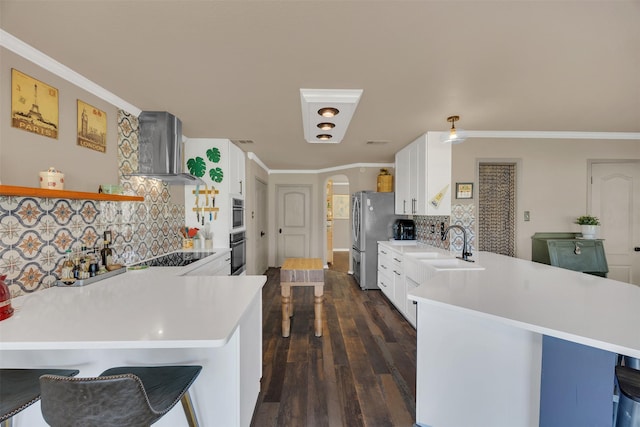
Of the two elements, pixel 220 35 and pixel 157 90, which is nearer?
pixel 220 35

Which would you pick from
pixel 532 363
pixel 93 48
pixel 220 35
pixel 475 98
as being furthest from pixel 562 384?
pixel 93 48

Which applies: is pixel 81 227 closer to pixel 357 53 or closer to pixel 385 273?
pixel 357 53

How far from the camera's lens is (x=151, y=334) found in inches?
40.9

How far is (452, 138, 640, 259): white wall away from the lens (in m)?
3.28

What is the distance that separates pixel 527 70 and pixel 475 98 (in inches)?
18.2

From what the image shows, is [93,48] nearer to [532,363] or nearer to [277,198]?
[532,363]

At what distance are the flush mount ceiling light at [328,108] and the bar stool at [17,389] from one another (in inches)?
86.8

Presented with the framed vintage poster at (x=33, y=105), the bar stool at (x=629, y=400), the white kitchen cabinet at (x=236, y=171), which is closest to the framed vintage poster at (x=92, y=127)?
the framed vintage poster at (x=33, y=105)

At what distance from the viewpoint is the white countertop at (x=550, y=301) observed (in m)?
1.04

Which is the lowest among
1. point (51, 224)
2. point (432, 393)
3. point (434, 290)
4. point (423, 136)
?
point (432, 393)

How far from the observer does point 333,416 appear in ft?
5.80

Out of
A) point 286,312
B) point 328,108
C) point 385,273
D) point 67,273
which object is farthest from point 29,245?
point 385,273

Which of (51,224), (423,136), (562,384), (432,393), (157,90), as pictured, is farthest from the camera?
(423,136)

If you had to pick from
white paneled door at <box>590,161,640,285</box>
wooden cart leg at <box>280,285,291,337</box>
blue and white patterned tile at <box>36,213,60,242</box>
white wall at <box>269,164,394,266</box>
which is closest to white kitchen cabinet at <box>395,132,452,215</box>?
white paneled door at <box>590,161,640,285</box>
